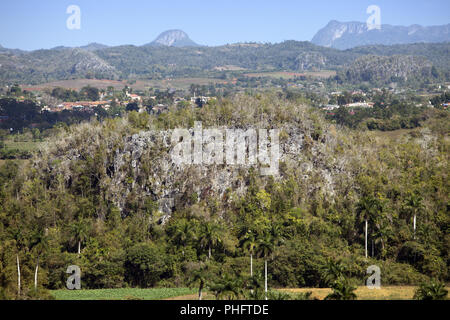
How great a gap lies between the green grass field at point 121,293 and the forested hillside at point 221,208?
1515 millimetres

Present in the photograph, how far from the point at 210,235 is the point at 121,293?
8.86 meters

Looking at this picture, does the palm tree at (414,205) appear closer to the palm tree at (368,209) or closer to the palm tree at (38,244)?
the palm tree at (368,209)

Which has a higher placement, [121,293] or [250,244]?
[250,244]

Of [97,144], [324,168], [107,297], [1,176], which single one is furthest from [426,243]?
[1,176]

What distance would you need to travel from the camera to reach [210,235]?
134ft

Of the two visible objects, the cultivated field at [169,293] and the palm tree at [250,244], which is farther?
the palm tree at [250,244]

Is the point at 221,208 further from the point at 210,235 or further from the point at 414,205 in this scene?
the point at 414,205

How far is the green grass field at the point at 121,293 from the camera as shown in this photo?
121 feet

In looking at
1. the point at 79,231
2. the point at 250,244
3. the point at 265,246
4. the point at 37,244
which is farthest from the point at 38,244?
the point at 265,246

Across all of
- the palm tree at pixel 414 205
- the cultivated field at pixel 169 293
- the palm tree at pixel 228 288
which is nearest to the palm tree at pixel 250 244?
the cultivated field at pixel 169 293

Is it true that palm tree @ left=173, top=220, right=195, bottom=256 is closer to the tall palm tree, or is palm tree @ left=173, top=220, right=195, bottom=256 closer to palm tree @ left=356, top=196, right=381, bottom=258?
the tall palm tree

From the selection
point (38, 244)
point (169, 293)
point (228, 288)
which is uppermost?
point (228, 288)

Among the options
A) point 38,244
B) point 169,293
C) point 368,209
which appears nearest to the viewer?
point 38,244
